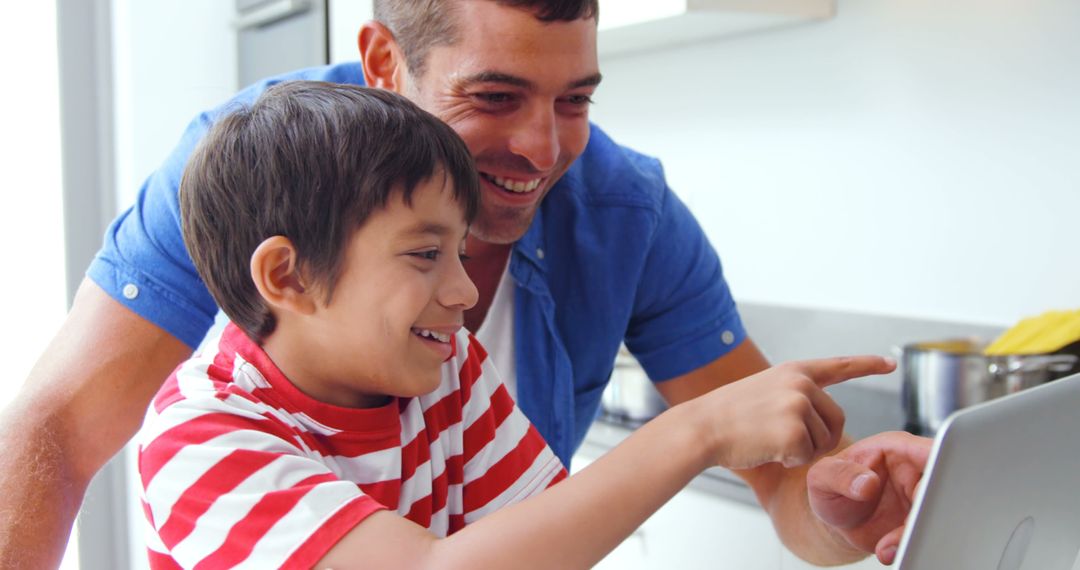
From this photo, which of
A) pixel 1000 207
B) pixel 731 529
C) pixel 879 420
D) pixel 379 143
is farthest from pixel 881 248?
pixel 379 143

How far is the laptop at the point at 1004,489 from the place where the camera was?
1.96 feet

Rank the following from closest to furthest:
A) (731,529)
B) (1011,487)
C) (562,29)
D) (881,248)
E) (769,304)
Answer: (1011,487), (562,29), (731,529), (881,248), (769,304)

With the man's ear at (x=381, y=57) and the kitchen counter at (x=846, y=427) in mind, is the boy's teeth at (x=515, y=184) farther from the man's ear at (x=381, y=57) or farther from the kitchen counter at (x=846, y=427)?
the kitchen counter at (x=846, y=427)

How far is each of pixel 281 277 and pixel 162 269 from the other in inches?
16.9

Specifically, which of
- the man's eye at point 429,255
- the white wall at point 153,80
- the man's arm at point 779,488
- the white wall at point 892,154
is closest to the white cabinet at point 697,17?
the white wall at point 892,154

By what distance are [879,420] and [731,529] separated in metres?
0.34

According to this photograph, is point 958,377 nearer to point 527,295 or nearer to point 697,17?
point 527,295

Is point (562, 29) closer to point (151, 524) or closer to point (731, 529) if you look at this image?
point (151, 524)

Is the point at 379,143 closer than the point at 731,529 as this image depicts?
Yes

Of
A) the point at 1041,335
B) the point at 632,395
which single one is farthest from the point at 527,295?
the point at 1041,335

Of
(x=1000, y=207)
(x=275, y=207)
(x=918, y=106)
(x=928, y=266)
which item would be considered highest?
(x=275, y=207)

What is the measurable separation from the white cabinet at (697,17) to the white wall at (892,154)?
0.05 meters

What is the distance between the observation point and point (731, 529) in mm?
1817

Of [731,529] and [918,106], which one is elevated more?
[918,106]
